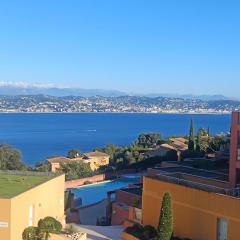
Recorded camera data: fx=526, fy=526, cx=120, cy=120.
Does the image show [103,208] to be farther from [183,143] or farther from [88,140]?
[88,140]

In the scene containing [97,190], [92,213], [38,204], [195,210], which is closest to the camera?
[195,210]

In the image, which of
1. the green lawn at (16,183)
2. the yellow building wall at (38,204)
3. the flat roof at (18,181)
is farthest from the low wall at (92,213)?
the green lawn at (16,183)

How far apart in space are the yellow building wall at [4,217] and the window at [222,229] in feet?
21.3

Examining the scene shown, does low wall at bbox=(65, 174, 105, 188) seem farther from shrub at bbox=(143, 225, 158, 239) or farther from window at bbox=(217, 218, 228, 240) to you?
window at bbox=(217, 218, 228, 240)

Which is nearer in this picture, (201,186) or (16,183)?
(201,186)

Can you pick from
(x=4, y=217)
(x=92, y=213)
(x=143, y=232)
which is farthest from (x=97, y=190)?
(x=4, y=217)

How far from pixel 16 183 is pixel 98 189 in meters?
17.4

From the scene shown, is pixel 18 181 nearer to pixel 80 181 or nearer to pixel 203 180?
pixel 203 180

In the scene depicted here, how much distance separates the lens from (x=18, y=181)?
2078 centimetres

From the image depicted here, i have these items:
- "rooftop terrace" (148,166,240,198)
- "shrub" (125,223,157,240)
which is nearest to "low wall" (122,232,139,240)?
"shrub" (125,223,157,240)

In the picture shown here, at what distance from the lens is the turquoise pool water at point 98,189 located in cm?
3422

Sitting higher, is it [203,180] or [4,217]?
[203,180]

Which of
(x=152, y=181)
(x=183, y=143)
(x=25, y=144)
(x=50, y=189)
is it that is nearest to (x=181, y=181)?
(x=152, y=181)

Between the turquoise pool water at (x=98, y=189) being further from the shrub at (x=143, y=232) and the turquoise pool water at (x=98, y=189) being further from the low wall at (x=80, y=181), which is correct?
the shrub at (x=143, y=232)
